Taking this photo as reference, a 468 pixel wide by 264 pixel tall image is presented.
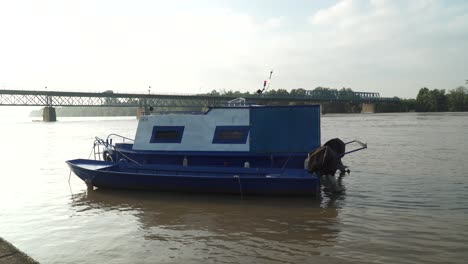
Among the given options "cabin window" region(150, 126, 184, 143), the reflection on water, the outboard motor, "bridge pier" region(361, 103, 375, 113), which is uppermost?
"bridge pier" region(361, 103, 375, 113)

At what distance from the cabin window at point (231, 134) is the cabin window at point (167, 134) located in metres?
1.72

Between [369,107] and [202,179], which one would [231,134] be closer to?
[202,179]

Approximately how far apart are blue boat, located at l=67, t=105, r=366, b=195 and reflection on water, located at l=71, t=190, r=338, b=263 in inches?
20.5

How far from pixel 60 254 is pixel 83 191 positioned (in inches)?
319

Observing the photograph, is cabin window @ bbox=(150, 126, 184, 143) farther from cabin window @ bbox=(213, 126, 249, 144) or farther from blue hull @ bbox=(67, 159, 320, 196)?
cabin window @ bbox=(213, 126, 249, 144)

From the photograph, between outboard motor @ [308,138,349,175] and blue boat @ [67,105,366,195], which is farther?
blue boat @ [67,105,366,195]

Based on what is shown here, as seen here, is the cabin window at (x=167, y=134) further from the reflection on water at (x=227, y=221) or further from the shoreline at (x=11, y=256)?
the shoreline at (x=11, y=256)

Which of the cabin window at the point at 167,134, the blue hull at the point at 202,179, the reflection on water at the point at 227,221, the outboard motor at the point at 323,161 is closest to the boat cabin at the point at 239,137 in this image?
the cabin window at the point at 167,134

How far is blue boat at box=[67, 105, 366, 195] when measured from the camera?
47.7 ft

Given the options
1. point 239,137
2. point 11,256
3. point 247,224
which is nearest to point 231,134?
point 239,137

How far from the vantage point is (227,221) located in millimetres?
11875

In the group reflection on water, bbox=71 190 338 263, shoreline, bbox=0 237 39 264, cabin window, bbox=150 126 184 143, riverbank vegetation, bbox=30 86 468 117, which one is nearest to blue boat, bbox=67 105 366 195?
cabin window, bbox=150 126 184 143

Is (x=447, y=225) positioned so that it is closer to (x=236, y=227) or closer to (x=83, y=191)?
(x=236, y=227)

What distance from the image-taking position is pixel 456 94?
506 feet
